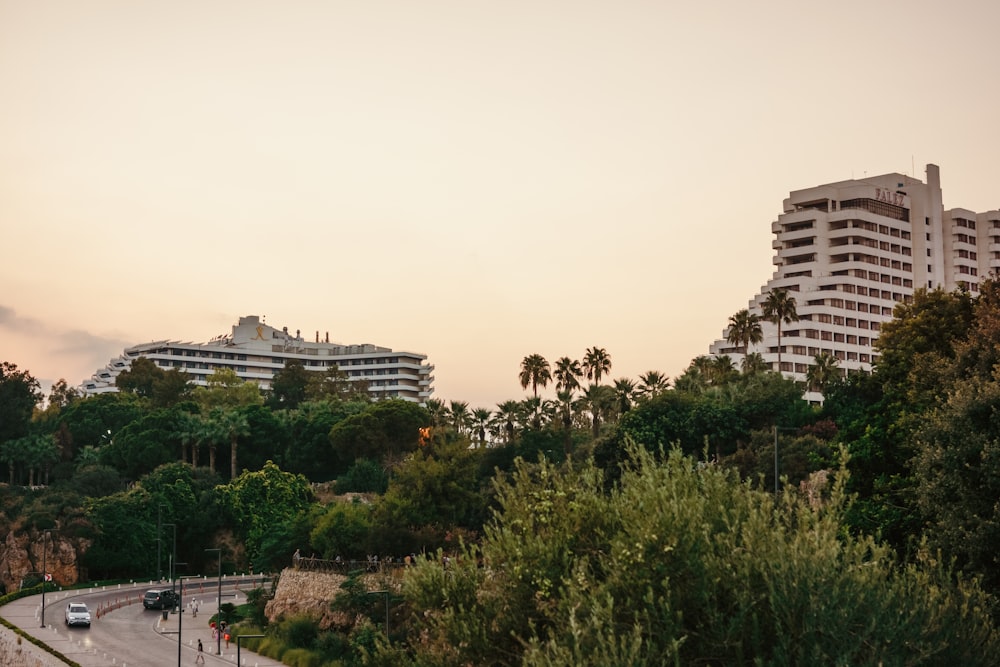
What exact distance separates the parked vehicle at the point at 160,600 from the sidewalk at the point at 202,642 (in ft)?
4.69

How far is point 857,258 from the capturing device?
140m

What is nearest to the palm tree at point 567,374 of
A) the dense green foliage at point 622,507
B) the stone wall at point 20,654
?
the dense green foliage at point 622,507

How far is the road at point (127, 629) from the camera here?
2472 inches

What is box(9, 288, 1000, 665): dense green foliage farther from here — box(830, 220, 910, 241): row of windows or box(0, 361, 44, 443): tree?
box(830, 220, 910, 241): row of windows

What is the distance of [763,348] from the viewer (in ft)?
448

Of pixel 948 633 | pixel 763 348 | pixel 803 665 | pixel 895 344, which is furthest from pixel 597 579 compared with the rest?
pixel 763 348

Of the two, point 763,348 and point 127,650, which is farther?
point 763,348

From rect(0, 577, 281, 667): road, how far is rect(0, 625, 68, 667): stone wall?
66.2 inches

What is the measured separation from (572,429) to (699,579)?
93895 millimetres

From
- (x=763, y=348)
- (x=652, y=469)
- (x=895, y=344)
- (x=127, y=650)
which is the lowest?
(x=127, y=650)

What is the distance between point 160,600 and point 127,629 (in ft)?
32.3

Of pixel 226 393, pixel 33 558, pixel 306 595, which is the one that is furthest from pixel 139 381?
pixel 306 595

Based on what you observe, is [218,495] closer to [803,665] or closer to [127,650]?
[127,650]

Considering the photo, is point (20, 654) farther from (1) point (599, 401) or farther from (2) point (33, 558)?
(1) point (599, 401)
